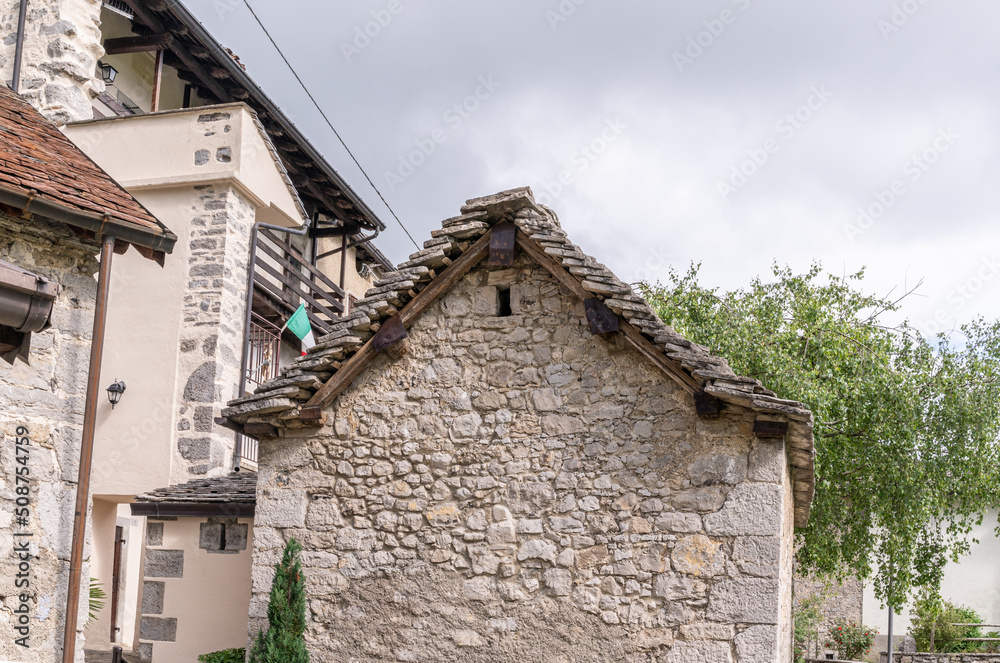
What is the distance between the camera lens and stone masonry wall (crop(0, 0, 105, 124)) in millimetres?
11078

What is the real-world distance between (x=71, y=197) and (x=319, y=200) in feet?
36.2

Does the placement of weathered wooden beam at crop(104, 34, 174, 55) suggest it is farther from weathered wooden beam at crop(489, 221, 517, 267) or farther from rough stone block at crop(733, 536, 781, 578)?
rough stone block at crop(733, 536, 781, 578)

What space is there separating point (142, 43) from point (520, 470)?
29.9 feet

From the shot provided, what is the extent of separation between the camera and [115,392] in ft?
36.9

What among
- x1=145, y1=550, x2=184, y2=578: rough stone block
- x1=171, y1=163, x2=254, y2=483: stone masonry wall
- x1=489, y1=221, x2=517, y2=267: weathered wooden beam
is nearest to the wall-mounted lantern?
x1=171, y1=163, x2=254, y2=483: stone masonry wall

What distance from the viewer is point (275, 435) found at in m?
7.59

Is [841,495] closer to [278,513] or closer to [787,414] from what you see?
[787,414]

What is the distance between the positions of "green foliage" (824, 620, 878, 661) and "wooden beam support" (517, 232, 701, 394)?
16.7 metres

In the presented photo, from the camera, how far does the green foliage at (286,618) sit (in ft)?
23.0

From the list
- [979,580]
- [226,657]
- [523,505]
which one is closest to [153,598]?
[226,657]

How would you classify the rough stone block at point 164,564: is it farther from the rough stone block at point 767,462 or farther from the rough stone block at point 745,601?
the rough stone block at point 767,462

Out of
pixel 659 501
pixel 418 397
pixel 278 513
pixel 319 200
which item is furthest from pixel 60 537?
pixel 319 200

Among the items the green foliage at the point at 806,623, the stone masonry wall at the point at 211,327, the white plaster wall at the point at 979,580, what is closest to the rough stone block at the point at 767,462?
the stone masonry wall at the point at 211,327

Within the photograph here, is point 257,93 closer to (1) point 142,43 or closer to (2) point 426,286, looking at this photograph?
(1) point 142,43
